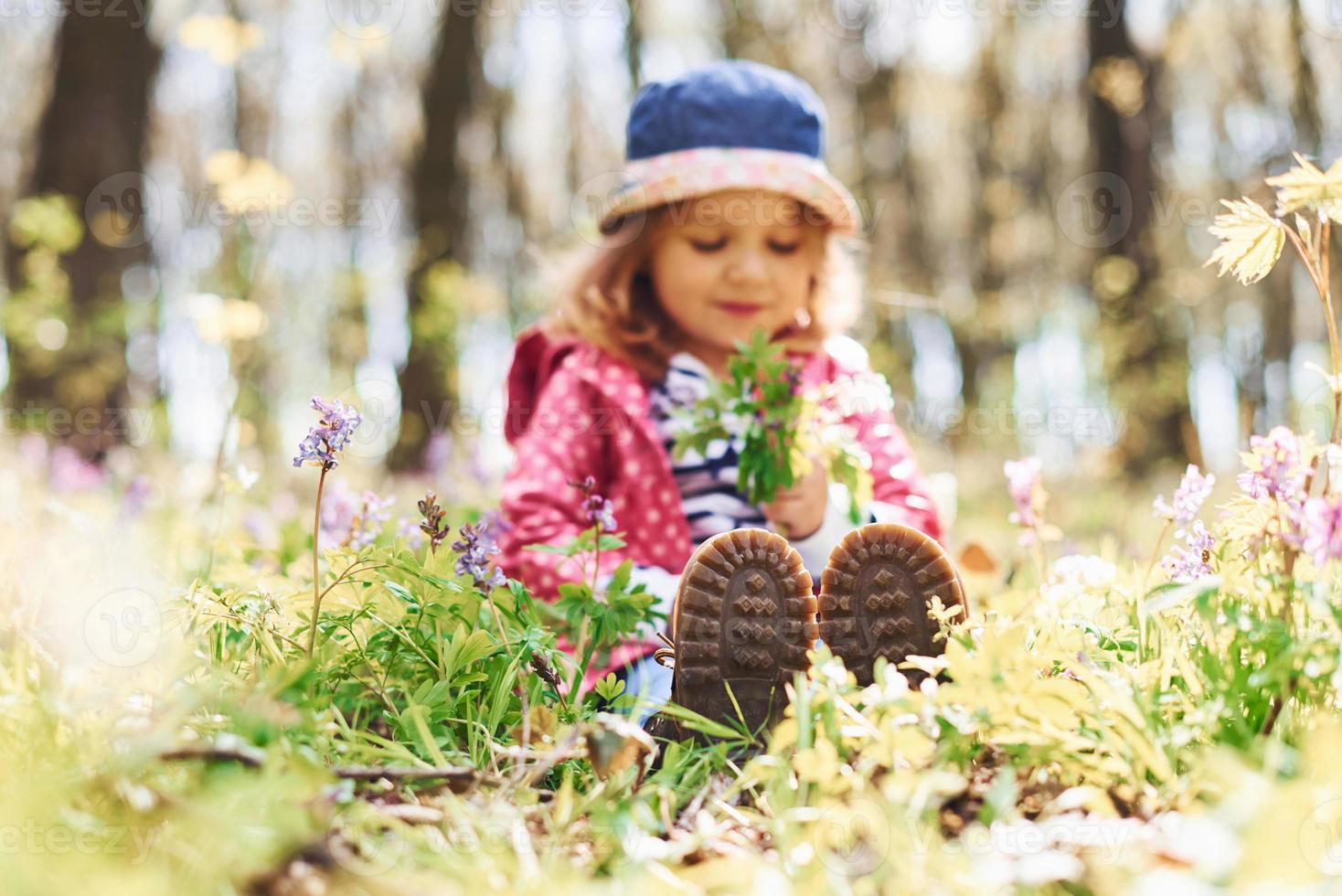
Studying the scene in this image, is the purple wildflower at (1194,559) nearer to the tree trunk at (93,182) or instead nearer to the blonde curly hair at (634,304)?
the blonde curly hair at (634,304)

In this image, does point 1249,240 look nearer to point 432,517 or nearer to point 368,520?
point 432,517

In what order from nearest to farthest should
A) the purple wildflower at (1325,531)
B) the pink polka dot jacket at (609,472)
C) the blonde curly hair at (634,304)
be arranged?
the purple wildflower at (1325,531), the pink polka dot jacket at (609,472), the blonde curly hair at (634,304)

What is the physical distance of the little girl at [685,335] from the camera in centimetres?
243

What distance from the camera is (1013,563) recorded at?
10.4 ft

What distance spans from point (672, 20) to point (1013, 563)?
941 cm

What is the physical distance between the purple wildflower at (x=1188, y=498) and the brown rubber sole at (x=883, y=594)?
376 millimetres

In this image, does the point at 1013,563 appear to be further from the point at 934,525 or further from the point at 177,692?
the point at 177,692

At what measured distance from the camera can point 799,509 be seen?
94.6 inches

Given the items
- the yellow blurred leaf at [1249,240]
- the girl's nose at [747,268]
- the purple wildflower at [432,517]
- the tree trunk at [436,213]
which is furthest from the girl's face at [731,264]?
the tree trunk at [436,213]

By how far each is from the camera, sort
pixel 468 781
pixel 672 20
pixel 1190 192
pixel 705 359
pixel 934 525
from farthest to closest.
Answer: pixel 672 20
pixel 1190 192
pixel 705 359
pixel 934 525
pixel 468 781

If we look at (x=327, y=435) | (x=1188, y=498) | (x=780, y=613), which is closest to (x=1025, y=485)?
(x=1188, y=498)

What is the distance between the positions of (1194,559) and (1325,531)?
0.41 m

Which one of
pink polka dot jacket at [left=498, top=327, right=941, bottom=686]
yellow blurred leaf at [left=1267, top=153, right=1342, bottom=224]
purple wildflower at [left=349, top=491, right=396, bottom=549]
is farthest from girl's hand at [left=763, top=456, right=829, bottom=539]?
yellow blurred leaf at [left=1267, top=153, right=1342, bottom=224]

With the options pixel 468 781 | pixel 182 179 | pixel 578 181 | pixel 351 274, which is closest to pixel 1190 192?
pixel 578 181
